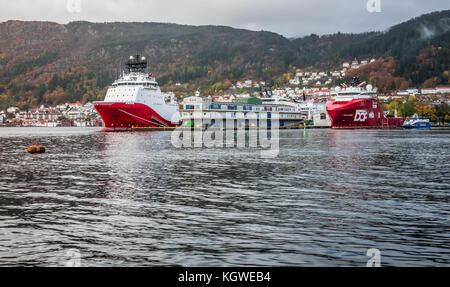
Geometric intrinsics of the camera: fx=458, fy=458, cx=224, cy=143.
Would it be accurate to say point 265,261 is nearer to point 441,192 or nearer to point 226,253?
point 226,253

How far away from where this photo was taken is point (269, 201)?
660 inches

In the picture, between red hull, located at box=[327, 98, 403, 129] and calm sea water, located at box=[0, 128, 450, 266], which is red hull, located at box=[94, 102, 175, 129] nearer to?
red hull, located at box=[327, 98, 403, 129]

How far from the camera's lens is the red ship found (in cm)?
9050

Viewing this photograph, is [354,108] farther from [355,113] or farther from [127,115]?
[127,115]

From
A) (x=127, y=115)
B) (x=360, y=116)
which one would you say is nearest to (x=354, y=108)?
Answer: (x=360, y=116)

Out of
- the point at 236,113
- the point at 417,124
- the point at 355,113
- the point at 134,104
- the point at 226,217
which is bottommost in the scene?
the point at 226,217

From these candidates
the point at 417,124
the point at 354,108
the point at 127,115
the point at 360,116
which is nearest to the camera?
the point at 127,115

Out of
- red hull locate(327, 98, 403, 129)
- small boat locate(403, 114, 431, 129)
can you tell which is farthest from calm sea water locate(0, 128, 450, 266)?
small boat locate(403, 114, 431, 129)

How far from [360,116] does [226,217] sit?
3961 inches

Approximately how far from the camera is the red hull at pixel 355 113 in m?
105

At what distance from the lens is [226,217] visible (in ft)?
46.2

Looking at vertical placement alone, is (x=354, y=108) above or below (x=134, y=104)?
below

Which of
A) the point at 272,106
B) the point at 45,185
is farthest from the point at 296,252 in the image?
the point at 272,106

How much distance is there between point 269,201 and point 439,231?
613 centimetres
